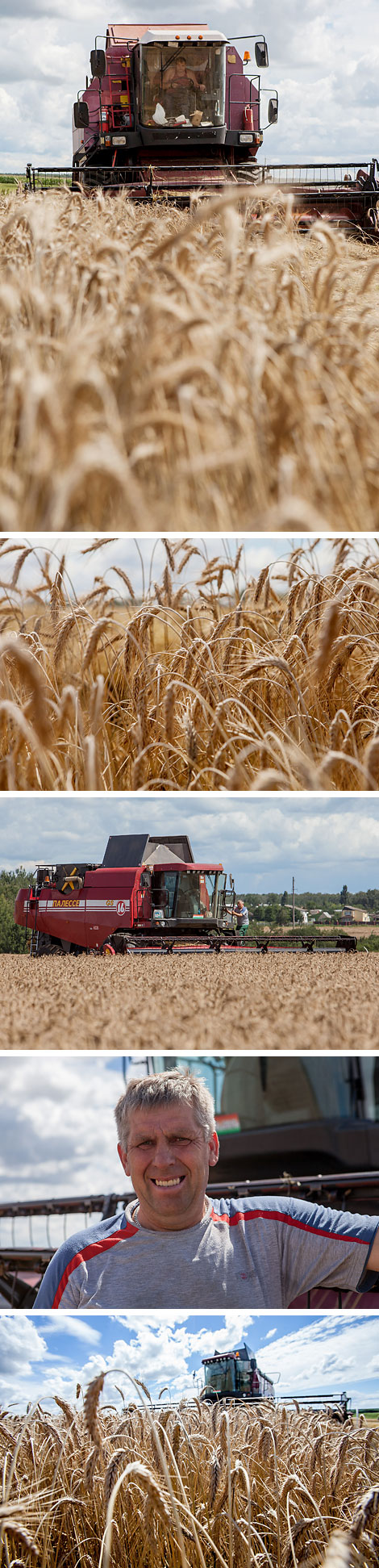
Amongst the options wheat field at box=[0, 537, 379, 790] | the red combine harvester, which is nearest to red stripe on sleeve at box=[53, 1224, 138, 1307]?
wheat field at box=[0, 537, 379, 790]

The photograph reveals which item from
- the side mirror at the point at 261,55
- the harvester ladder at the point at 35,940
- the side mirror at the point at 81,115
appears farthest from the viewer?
the side mirror at the point at 81,115

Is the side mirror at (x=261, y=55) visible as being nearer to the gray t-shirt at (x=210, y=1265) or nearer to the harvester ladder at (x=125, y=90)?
the harvester ladder at (x=125, y=90)

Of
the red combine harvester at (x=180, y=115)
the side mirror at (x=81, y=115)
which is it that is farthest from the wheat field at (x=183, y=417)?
the side mirror at (x=81, y=115)

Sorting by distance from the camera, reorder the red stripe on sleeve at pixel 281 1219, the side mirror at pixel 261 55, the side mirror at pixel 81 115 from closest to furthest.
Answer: the red stripe on sleeve at pixel 281 1219, the side mirror at pixel 261 55, the side mirror at pixel 81 115

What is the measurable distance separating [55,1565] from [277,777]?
1.25 m

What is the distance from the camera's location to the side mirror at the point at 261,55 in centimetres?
946

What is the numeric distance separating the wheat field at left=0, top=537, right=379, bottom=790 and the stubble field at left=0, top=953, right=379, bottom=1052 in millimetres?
339

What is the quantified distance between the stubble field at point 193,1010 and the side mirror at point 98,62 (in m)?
11.0

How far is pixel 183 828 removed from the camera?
185 cm

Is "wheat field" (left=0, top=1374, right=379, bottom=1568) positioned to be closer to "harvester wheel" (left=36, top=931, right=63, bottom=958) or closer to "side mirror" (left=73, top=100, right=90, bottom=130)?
"harvester wheel" (left=36, top=931, right=63, bottom=958)

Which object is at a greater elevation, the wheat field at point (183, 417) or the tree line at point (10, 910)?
the wheat field at point (183, 417)

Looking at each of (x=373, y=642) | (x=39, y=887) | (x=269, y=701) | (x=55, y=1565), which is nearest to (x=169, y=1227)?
(x=55, y=1565)

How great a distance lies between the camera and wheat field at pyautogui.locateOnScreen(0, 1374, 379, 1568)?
58.5 inches

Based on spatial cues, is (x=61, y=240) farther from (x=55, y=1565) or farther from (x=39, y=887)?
(x=55, y=1565)
